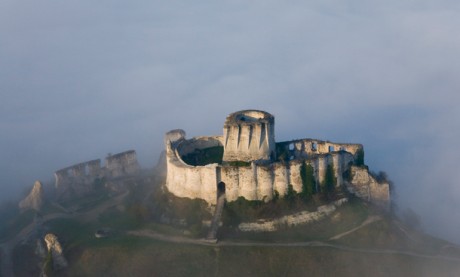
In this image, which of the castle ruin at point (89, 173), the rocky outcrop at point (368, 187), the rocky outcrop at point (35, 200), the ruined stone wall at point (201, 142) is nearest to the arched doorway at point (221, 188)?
the ruined stone wall at point (201, 142)

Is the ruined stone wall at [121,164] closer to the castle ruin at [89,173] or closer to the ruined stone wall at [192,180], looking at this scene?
the castle ruin at [89,173]

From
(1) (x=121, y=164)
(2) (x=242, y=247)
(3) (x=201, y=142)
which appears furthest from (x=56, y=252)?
(1) (x=121, y=164)

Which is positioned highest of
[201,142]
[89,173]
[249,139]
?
[249,139]

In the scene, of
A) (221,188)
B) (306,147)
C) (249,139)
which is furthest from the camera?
(306,147)

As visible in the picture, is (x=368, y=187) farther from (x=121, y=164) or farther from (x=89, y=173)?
(x=89, y=173)

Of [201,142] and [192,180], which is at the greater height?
[201,142]

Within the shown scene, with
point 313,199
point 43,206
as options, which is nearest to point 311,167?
point 313,199
